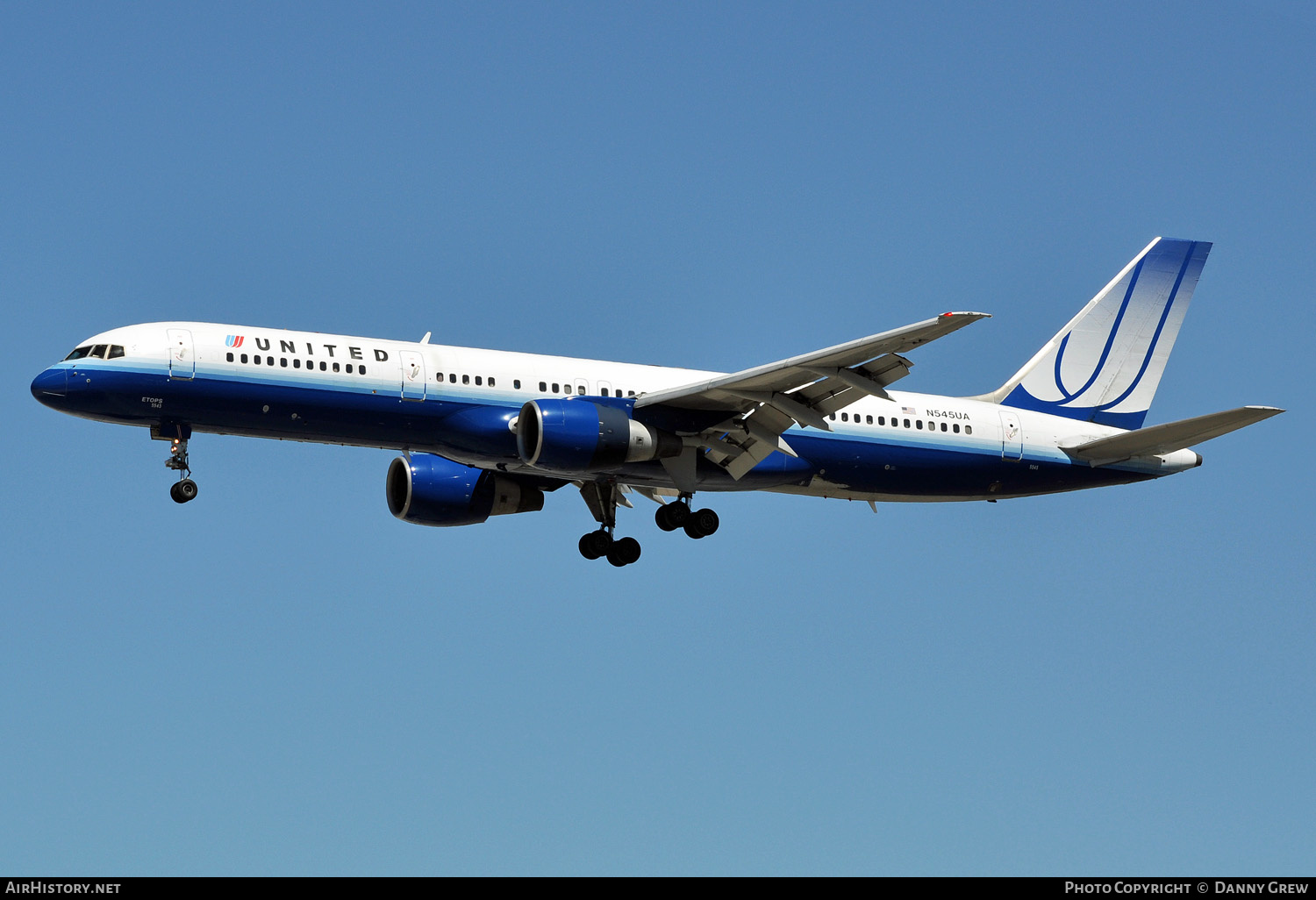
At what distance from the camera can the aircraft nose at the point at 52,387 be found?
38.3 m

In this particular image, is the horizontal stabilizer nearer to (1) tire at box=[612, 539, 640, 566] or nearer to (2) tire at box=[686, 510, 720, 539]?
(2) tire at box=[686, 510, 720, 539]

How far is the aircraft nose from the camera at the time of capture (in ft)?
126

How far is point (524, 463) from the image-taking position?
1560 inches

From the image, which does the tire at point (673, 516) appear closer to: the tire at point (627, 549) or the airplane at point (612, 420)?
the airplane at point (612, 420)

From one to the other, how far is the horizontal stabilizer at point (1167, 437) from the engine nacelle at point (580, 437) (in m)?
13.3

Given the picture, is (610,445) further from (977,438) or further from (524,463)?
(977,438)

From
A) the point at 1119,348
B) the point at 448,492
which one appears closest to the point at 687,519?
the point at 448,492

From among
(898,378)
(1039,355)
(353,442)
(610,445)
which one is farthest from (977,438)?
(353,442)

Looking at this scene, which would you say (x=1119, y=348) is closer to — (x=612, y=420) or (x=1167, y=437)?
(x=1167, y=437)

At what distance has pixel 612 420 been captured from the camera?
130 ft

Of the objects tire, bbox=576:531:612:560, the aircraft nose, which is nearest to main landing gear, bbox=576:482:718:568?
tire, bbox=576:531:612:560

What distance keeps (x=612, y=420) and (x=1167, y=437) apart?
15.3 m

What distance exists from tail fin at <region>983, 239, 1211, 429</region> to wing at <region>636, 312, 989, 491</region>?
9044mm

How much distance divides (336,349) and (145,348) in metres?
4.39
